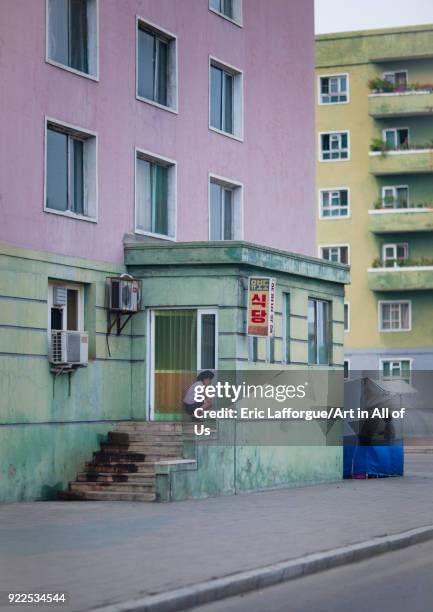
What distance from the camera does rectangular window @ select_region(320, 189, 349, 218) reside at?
59.8 metres

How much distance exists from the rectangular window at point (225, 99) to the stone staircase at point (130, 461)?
7.00 metres

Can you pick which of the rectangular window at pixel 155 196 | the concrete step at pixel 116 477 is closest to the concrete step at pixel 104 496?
the concrete step at pixel 116 477

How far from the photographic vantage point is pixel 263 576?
1208 cm

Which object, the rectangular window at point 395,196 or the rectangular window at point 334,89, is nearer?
the rectangular window at point 395,196

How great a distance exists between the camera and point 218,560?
1294 centimetres

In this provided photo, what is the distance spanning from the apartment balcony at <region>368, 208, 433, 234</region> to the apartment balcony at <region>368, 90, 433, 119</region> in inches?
169

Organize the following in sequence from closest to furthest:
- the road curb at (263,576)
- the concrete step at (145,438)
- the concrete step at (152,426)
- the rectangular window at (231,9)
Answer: the road curb at (263,576)
the concrete step at (145,438)
the concrete step at (152,426)
the rectangular window at (231,9)

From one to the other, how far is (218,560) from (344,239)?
4731 cm

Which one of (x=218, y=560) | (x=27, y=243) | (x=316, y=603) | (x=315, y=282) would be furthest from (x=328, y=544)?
(x=315, y=282)

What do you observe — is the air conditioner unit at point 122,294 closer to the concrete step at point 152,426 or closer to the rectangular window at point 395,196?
the concrete step at point 152,426

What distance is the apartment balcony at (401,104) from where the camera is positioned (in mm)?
57875

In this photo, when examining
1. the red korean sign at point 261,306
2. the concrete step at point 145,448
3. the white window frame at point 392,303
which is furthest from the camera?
the white window frame at point 392,303

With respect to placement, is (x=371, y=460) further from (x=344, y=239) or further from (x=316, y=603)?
Answer: (x=344, y=239)

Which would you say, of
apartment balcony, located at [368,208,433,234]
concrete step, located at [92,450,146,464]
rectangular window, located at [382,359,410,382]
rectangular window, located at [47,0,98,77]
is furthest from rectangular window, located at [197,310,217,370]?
rectangular window, located at [382,359,410,382]
